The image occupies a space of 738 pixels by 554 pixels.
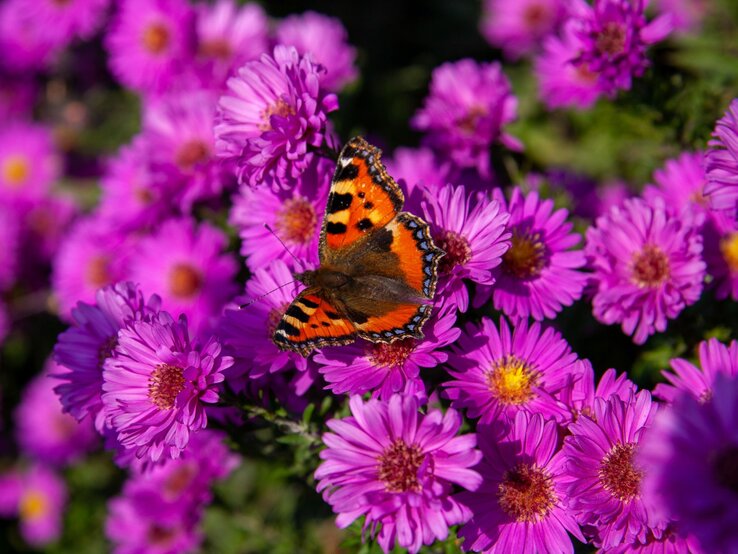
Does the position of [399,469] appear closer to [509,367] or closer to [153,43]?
[509,367]

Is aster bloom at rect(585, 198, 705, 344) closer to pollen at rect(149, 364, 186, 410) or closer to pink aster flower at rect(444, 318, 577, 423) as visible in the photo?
pink aster flower at rect(444, 318, 577, 423)

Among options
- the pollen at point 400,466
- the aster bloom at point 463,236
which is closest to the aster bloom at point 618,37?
the aster bloom at point 463,236

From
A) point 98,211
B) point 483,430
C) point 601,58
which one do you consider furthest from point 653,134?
point 98,211

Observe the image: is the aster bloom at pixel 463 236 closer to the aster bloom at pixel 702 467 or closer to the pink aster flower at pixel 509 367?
the pink aster flower at pixel 509 367

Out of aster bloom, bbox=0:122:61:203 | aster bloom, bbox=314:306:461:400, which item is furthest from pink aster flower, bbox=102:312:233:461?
aster bloom, bbox=0:122:61:203

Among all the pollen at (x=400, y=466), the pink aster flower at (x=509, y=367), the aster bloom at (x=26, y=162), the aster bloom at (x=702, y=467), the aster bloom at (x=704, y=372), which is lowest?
the aster bloom at (x=26, y=162)

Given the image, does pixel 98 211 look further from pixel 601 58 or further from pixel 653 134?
pixel 653 134

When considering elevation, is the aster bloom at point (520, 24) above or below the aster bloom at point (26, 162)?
above
